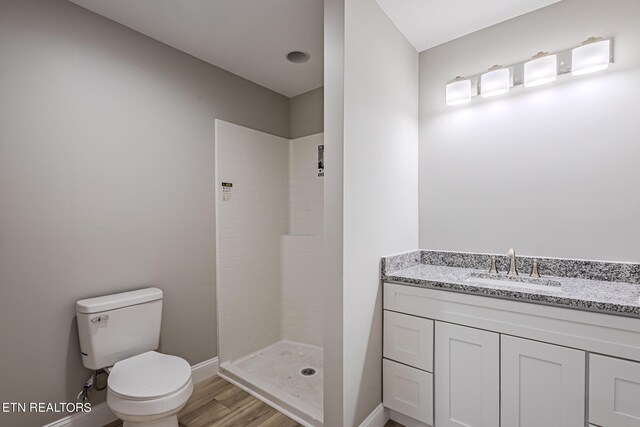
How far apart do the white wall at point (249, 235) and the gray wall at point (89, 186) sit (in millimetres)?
128

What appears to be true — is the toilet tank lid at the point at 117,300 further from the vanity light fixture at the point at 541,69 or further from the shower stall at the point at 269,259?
the vanity light fixture at the point at 541,69

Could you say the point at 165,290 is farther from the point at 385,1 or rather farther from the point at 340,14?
the point at 385,1

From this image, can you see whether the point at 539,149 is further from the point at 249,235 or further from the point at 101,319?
the point at 101,319

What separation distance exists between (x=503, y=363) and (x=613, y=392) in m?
0.38

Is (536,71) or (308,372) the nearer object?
(536,71)

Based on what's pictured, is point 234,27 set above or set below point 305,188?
above

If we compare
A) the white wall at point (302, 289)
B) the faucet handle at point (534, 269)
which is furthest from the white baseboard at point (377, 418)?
the faucet handle at point (534, 269)

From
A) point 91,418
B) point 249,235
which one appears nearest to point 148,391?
point 91,418

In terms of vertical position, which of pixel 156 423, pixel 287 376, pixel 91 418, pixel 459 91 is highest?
pixel 459 91

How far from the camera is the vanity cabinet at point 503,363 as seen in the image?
122 cm

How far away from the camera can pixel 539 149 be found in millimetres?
1812

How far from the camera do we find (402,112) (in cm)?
207

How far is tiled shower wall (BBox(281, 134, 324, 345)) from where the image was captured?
284cm

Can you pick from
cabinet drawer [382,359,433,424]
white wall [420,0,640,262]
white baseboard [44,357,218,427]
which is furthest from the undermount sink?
white baseboard [44,357,218,427]
